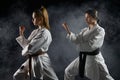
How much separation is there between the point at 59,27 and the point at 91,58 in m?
1.04

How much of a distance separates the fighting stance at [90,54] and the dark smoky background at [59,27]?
2.38ft

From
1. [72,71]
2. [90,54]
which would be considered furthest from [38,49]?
[90,54]

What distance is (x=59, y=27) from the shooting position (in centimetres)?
637

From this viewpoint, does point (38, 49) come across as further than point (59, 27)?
No

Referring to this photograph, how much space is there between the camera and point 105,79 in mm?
5414

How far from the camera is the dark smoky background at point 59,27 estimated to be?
6.22m

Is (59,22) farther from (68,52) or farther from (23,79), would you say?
(23,79)

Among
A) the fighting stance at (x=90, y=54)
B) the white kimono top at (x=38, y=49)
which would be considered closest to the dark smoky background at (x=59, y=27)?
the fighting stance at (x=90, y=54)

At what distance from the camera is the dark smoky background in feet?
20.4

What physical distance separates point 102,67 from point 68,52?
0.99 m

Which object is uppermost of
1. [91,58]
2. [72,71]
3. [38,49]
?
[38,49]

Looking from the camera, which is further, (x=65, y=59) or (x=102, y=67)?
(x=65, y=59)

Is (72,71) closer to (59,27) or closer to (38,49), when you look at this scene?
(38,49)

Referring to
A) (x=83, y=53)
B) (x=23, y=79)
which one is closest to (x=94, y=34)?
(x=83, y=53)
